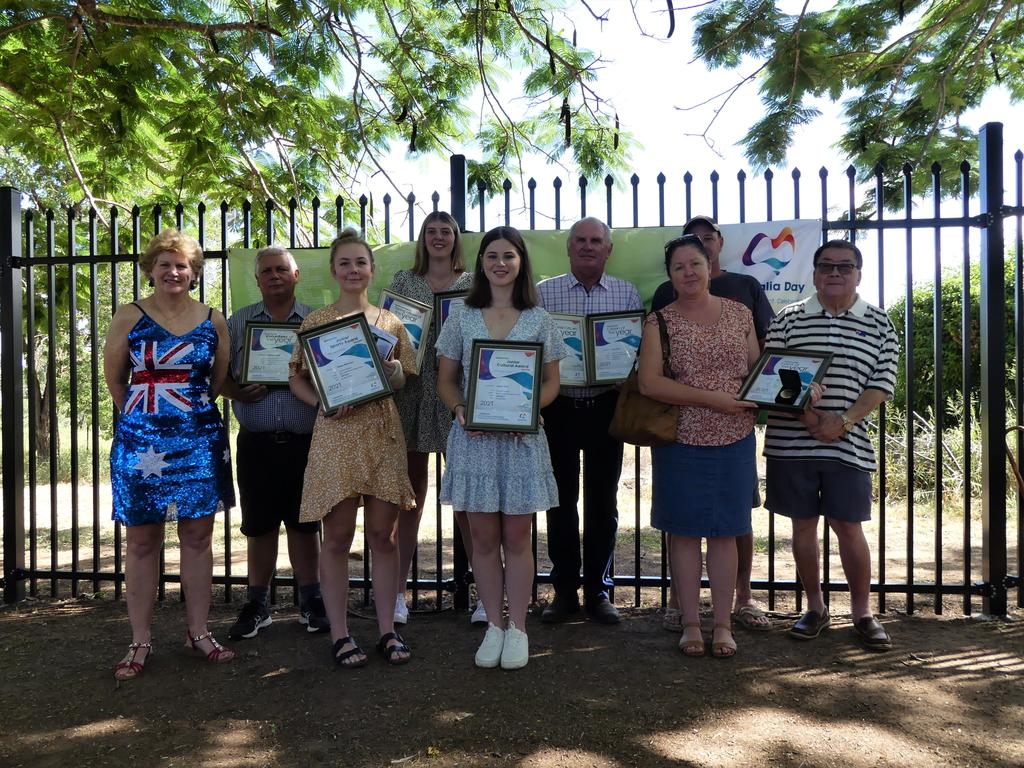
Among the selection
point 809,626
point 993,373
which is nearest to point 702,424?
point 809,626

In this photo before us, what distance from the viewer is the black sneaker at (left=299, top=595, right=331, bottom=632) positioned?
4.34 metres

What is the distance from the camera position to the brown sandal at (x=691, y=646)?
3.87 metres

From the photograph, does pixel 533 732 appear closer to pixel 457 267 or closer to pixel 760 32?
pixel 457 267

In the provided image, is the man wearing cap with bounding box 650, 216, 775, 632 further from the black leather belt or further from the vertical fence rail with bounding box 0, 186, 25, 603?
the vertical fence rail with bounding box 0, 186, 25, 603

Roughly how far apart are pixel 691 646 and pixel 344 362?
2.31 metres

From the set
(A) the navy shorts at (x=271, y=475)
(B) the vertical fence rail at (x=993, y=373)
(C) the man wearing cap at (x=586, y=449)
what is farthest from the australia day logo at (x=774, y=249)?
(A) the navy shorts at (x=271, y=475)

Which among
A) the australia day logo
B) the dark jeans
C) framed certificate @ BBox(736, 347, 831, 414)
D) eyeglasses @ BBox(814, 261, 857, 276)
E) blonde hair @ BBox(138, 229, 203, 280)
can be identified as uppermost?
the australia day logo

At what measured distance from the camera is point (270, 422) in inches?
164

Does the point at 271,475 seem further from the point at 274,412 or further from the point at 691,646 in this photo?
the point at 691,646

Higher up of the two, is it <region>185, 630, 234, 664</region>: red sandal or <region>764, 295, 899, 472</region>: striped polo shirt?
<region>764, 295, 899, 472</region>: striped polo shirt

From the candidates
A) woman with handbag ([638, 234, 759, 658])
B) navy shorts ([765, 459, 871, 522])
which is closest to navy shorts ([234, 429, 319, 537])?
woman with handbag ([638, 234, 759, 658])

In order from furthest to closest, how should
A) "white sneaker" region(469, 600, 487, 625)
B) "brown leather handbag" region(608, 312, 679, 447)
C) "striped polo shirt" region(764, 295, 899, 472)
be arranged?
"white sneaker" region(469, 600, 487, 625), "striped polo shirt" region(764, 295, 899, 472), "brown leather handbag" region(608, 312, 679, 447)

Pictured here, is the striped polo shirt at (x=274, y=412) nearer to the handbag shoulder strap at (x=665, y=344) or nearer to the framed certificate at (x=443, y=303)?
the framed certificate at (x=443, y=303)

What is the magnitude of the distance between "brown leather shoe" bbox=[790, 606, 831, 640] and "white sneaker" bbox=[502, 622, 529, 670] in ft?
5.07
